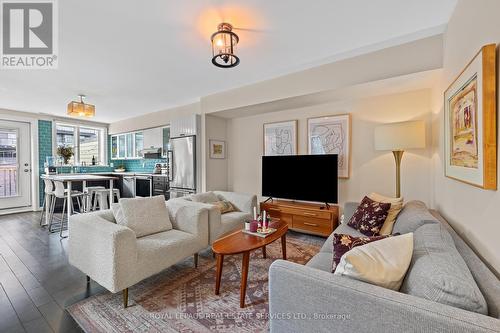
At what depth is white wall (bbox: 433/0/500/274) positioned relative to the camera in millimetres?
1189

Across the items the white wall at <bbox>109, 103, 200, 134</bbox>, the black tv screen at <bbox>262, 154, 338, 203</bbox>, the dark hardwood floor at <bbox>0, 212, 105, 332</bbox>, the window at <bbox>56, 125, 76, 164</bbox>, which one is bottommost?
the dark hardwood floor at <bbox>0, 212, 105, 332</bbox>

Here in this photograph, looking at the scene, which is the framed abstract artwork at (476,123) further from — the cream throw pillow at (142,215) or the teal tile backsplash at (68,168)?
the teal tile backsplash at (68,168)

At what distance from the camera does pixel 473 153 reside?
4.50 ft

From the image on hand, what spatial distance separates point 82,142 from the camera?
6.46m

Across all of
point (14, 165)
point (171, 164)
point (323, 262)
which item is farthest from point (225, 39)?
point (14, 165)

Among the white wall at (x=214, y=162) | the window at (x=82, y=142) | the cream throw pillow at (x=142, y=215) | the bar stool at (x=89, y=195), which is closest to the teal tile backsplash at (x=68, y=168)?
the window at (x=82, y=142)

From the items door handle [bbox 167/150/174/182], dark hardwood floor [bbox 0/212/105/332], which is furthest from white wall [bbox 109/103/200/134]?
dark hardwood floor [bbox 0/212/105/332]

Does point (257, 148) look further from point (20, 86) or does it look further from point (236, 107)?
point (20, 86)

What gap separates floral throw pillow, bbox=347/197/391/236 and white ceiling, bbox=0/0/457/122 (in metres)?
1.73

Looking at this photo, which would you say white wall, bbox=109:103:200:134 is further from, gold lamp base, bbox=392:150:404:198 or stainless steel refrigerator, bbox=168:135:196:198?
gold lamp base, bbox=392:150:404:198

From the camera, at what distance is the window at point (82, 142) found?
5980mm

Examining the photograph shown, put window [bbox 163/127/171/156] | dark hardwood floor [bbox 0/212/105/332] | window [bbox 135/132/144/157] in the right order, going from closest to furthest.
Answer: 1. dark hardwood floor [bbox 0/212/105/332]
2. window [bbox 163/127/171/156]
3. window [bbox 135/132/144/157]

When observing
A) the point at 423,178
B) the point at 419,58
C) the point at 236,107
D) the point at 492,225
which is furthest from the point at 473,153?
the point at 236,107

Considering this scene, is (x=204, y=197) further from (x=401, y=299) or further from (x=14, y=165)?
(x=14, y=165)
